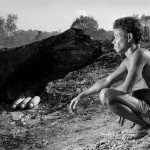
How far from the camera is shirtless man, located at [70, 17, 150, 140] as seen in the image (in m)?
3.21

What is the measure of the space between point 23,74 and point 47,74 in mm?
783

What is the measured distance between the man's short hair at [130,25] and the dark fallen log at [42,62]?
6.80 m

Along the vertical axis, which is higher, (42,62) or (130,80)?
(42,62)

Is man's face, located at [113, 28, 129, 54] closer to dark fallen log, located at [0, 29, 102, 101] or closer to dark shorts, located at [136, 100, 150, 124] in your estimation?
dark shorts, located at [136, 100, 150, 124]

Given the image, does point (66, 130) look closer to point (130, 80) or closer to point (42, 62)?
point (130, 80)

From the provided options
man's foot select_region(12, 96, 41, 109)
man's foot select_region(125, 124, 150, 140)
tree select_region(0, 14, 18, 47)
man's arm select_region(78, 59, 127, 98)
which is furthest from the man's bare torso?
tree select_region(0, 14, 18, 47)

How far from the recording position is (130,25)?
335 cm

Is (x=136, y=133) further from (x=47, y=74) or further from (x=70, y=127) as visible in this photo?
(x=47, y=74)

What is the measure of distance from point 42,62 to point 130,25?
23.5 feet

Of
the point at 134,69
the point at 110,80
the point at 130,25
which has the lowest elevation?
the point at 110,80

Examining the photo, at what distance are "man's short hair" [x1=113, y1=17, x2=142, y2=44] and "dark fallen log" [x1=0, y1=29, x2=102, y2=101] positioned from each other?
6802 mm

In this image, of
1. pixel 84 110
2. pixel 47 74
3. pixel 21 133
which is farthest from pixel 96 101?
pixel 47 74

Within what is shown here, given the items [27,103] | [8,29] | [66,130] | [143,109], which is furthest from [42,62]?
[8,29]

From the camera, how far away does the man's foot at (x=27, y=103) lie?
8.81 meters
